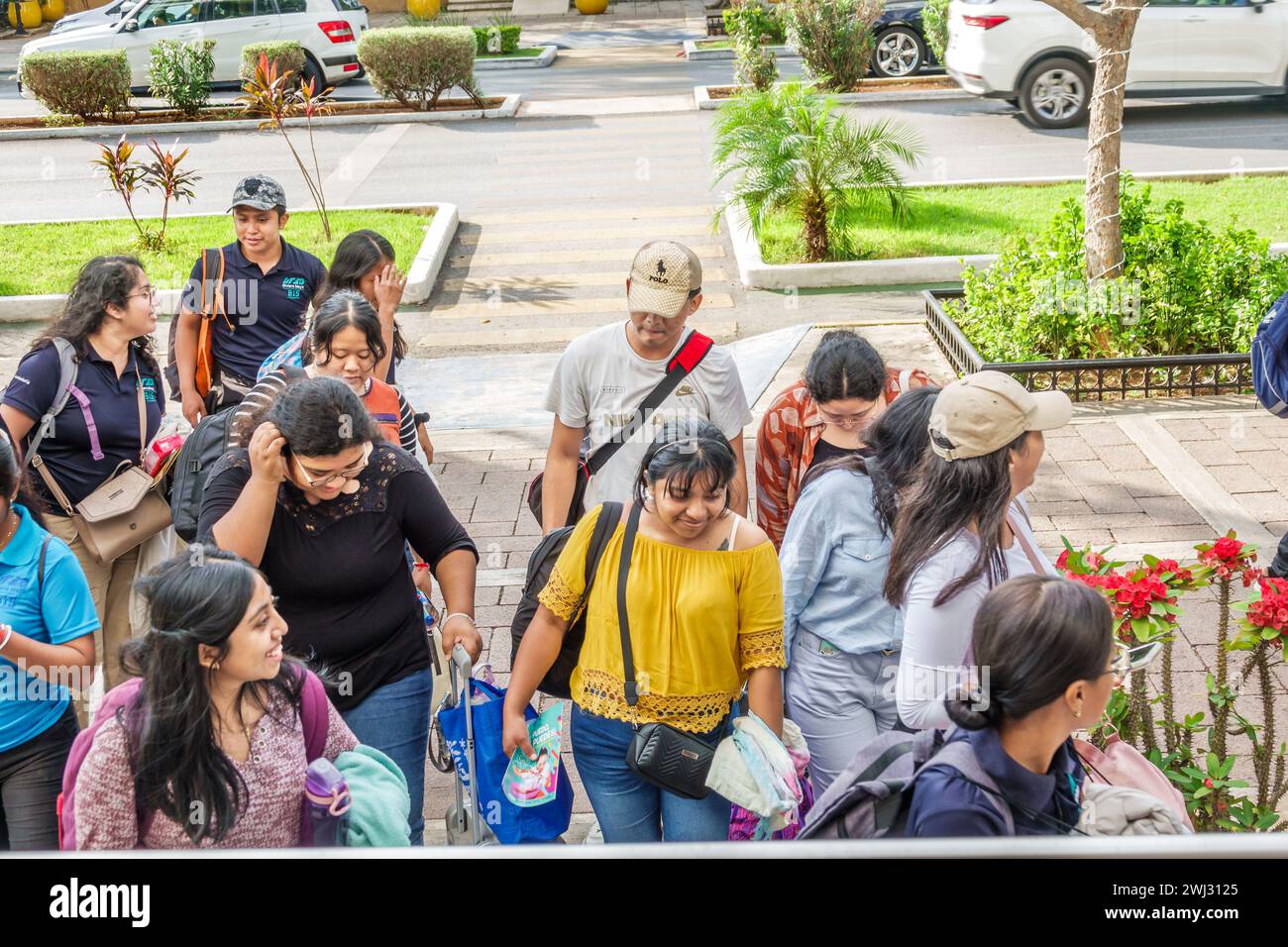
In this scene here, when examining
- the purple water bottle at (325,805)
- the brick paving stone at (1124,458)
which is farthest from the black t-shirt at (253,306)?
the brick paving stone at (1124,458)

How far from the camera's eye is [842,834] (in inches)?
92.0

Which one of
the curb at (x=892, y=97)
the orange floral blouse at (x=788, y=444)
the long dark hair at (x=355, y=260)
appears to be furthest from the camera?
the curb at (x=892, y=97)

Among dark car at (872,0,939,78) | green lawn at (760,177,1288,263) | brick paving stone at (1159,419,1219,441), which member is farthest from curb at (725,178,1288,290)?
dark car at (872,0,939,78)

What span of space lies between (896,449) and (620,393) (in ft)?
4.39

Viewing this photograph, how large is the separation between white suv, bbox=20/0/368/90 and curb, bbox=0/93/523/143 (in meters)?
2.35

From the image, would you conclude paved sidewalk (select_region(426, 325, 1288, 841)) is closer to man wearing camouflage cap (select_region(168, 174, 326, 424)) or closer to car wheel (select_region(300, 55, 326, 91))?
man wearing camouflage cap (select_region(168, 174, 326, 424))

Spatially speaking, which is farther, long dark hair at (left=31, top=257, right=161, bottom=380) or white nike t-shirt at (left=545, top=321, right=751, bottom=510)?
long dark hair at (left=31, top=257, right=161, bottom=380)

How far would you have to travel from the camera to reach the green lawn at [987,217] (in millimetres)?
11156

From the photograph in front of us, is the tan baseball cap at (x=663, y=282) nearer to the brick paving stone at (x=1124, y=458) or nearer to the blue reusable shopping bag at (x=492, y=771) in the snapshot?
the blue reusable shopping bag at (x=492, y=771)

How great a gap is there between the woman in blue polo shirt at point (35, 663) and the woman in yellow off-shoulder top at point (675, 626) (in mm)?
1239

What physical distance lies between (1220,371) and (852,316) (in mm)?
2852

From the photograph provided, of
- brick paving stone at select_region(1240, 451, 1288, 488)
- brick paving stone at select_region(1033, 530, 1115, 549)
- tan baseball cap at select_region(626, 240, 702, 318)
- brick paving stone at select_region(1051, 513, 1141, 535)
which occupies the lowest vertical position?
brick paving stone at select_region(1033, 530, 1115, 549)

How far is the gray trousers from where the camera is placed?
11.3 ft
